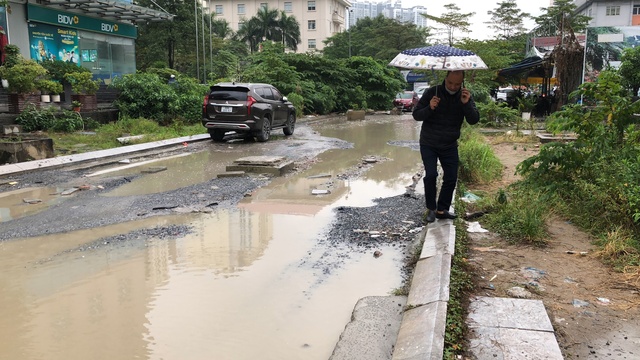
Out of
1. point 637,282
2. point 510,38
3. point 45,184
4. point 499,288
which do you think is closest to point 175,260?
point 499,288

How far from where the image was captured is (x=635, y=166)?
17.6 ft

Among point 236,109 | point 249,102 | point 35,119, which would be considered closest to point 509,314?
point 249,102

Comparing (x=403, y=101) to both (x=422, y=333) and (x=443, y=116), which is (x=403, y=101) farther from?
(x=422, y=333)

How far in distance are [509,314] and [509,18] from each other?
6205 cm

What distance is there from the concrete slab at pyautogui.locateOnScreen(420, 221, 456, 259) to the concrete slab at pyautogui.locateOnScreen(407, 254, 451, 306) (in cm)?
16

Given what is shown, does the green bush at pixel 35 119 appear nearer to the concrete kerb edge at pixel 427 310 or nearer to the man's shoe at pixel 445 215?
the man's shoe at pixel 445 215

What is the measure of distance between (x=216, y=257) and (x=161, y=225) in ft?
4.90

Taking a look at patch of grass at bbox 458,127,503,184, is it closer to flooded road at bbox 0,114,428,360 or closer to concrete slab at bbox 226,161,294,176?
flooded road at bbox 0,114,428,360

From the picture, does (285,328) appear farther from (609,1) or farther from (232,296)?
(609,1)

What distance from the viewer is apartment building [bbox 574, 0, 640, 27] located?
213 feet

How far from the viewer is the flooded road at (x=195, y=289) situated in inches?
144

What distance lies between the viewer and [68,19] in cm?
2336

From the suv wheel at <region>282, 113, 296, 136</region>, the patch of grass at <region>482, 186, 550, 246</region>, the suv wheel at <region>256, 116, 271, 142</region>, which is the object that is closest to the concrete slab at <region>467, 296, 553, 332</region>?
the patch of grass at <region>482, 186, 550, 246</region>

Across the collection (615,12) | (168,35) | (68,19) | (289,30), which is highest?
(615,12)
